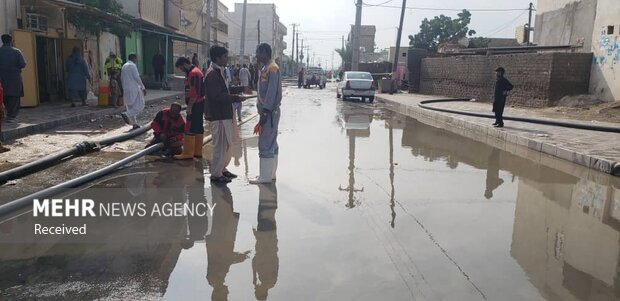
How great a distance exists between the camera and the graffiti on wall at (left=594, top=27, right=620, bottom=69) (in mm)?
16250

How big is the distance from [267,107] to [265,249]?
95.9 inches

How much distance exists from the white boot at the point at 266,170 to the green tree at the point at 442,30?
5560 centimetres

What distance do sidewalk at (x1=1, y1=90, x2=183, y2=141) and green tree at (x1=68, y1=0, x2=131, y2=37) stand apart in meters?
2.47

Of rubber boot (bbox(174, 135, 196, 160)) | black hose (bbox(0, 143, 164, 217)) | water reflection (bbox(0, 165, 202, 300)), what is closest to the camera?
water reflection (bbox(0, 165, 202, 300))

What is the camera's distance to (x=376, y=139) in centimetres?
1110

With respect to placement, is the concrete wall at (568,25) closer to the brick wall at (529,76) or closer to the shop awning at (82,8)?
the brick wall at (529,76)

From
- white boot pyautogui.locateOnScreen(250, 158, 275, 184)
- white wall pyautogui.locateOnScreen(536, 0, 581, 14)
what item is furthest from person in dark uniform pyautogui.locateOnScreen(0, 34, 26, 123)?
white wall pyautogui.locateOnScreen(536, 0, 581, 14)

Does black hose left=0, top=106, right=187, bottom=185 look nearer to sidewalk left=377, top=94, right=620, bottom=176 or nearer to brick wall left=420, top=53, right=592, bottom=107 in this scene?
sidewalk left=377, top=94, right=620, bottom=176

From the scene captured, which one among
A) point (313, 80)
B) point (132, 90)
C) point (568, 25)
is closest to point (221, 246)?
point (132, 90)

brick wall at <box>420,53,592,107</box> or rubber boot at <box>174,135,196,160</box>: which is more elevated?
brick wall at <box>420,53,592,107</box>

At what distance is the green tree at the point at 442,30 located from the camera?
193 ft

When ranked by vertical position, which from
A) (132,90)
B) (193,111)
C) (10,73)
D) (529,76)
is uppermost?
(529,76)

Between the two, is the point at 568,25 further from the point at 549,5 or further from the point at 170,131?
the point at 170,131

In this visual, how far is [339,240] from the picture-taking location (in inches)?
173
